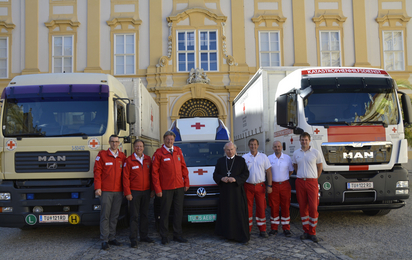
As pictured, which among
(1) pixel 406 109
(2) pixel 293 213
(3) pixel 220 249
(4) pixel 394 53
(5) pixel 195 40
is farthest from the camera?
(4) pixel 394 53

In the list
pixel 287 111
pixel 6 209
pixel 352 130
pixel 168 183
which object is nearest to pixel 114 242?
pixel 168 183

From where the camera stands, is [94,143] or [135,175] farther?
[94,143]

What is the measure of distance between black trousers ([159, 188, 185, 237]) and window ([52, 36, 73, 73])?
45.9 feet

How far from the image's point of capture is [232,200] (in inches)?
207

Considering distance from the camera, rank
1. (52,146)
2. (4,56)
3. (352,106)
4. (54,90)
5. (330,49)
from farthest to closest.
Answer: (330,49)
(4,56)
(352,106)
(54,90)
(52,146)

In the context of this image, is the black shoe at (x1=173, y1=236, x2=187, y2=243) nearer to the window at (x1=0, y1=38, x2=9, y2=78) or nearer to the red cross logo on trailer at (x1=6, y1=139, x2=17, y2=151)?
the red cross logo on trailer at (x1=6, y1=139, x2=17, y2=151)

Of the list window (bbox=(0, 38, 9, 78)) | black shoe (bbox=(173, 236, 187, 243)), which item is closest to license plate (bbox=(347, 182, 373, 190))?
black shoe (bbox=(173, 236, 187, 243))

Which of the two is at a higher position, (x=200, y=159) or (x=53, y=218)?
(x=200, y=159)

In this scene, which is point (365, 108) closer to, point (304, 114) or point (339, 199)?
point (304, 114)

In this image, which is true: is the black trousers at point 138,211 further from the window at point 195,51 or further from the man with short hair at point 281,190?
the window at point 195,51

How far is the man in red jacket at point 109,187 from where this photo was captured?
203 inches

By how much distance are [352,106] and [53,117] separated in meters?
5.38

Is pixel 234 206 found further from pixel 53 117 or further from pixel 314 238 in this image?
pixel 53 117

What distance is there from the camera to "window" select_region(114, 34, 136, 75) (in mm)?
17047
